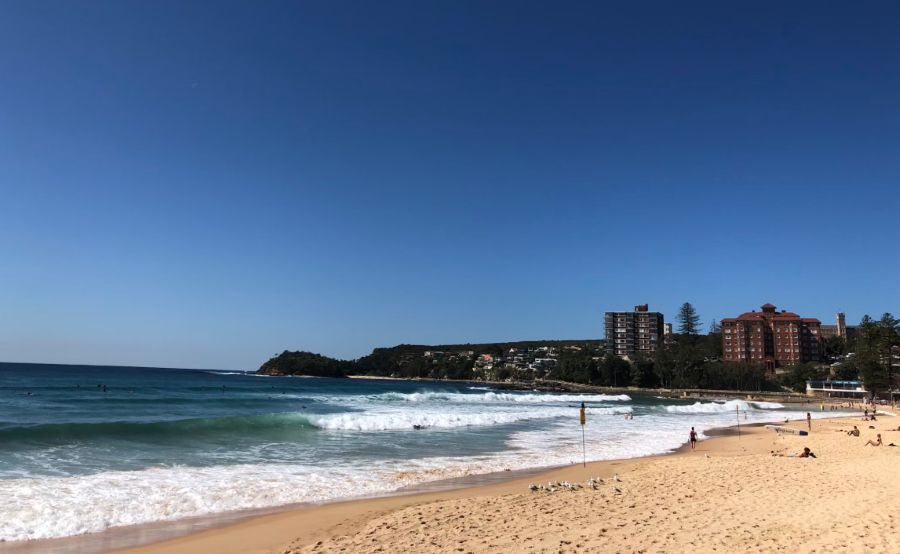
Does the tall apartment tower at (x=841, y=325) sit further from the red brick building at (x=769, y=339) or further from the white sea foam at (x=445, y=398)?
the white sea foam at (x=445, y=398)

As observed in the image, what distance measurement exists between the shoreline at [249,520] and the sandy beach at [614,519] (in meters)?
0.07

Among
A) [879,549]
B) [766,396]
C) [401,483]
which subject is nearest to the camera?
[879,549]

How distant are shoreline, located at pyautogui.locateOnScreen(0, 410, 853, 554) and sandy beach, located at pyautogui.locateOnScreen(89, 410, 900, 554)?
0.23 feet

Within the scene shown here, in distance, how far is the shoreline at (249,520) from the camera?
9.33 meters

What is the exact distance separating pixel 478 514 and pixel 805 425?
3888 centimetres

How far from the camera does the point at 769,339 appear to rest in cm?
13788

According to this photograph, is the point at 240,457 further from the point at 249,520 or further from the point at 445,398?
the point at 445,398

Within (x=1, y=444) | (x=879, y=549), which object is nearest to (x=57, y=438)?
(x=1, y=444)

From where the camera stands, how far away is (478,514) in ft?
35.2

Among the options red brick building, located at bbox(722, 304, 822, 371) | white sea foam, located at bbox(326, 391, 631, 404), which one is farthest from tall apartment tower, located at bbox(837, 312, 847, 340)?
white sea foam, located at bbox(326, 391, 631, 404)

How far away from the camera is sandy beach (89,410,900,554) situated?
8.62 metres

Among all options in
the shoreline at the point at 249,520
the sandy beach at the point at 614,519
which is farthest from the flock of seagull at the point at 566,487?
the shoreline at the point at 249,520

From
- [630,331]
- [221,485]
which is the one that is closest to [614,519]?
[221,485]

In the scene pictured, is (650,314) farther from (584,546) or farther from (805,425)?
(584,546)
